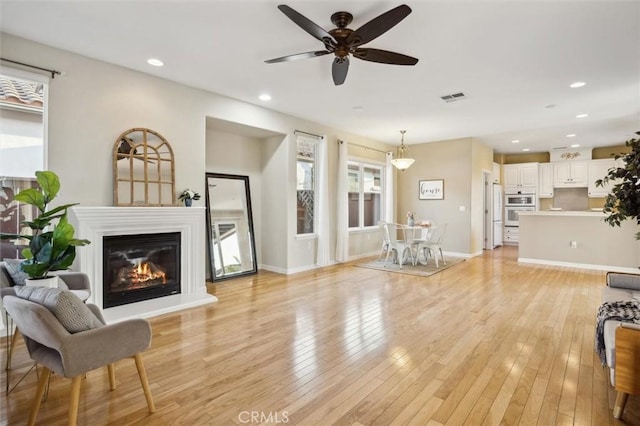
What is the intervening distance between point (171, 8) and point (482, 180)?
8.11 m

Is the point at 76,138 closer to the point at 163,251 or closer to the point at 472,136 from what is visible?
the point at 163,251

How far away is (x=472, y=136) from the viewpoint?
7.67 meters

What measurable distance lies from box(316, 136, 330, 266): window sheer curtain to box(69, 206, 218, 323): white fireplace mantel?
8.57 ft

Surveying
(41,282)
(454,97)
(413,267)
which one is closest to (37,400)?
(41,282)

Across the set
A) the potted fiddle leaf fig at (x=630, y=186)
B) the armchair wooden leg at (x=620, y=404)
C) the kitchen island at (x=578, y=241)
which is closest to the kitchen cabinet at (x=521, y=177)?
the kitchen island at (x=578, y=241)

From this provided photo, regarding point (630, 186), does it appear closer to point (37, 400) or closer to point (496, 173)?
point (37, 400)

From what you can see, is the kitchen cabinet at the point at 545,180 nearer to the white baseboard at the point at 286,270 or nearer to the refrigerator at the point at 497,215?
the refrigerator at the point at 497,215

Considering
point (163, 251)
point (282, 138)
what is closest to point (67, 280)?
point (163, 251)

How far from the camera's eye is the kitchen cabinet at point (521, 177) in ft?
31.7

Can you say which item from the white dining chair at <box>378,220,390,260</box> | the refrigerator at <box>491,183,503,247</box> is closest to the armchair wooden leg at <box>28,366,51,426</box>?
the white dining chair at <box>378,220,390,260</box>

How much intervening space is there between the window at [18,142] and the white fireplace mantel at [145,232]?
1.68 feet

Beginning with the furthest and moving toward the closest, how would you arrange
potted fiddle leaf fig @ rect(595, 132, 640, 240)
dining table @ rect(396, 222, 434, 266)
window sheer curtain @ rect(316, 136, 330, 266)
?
dining table @ rect(396, 222, 434, 266), window sheer curtain @ rect(316, 136, 330, 266), potted fiddle leaf fig @ rect(595, 132, 640, 240)

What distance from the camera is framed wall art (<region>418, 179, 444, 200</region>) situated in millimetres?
8266

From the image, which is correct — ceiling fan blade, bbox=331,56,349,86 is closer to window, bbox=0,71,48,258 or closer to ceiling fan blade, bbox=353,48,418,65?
ceiling fan blade, bbox=353,48,418,65
